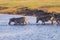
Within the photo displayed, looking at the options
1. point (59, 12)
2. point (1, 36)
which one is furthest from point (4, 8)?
point (59, 12)

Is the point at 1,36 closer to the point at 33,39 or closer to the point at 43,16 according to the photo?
the point at 33,39

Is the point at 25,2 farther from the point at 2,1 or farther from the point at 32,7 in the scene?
the point at 2,1

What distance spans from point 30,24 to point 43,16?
0.20 meters

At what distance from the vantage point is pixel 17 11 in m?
2.71

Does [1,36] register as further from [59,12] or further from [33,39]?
[59,12]

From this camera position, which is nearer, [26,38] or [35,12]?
[26,38]

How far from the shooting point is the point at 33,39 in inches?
90.4

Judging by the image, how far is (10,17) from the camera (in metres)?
2.68

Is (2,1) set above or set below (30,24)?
above

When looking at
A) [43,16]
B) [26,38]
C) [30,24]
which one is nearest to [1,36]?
[26,38]

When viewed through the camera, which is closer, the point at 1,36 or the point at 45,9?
the point at 1,36

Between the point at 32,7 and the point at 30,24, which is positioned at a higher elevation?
the point at 32,7

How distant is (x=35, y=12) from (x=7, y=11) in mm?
325

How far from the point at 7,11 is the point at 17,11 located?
0.38 ft
